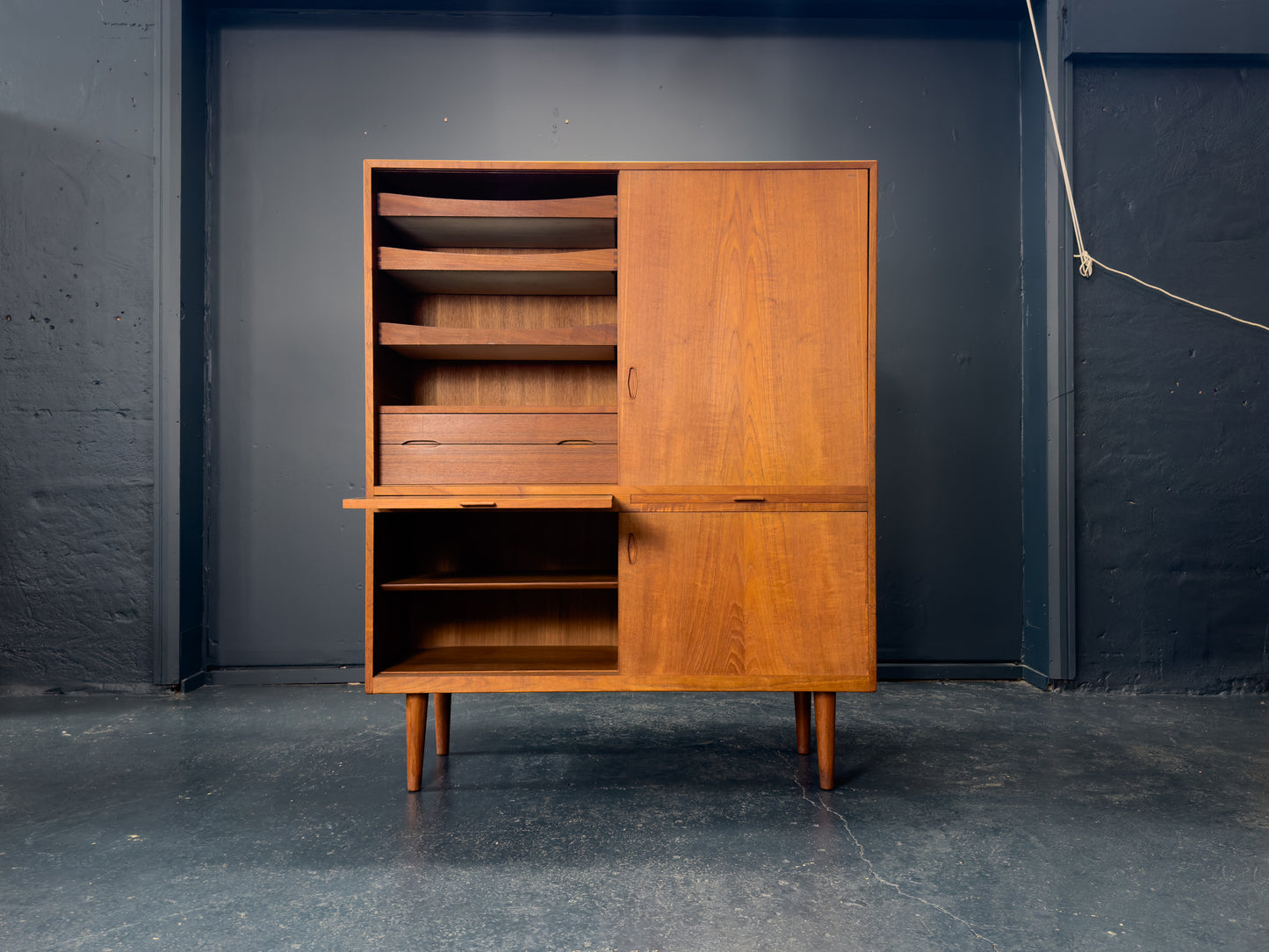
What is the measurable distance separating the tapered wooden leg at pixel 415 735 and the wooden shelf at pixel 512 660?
98 millimetres

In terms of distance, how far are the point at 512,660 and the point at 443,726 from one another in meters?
0.40

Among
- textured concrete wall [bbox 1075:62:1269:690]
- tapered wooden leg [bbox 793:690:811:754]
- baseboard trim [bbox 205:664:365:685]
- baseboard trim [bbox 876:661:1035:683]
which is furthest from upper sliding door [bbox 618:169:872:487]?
baseboard trim [bbox 205:664:365:685]

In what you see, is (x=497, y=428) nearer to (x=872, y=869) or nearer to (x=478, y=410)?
(x=478, y=410)

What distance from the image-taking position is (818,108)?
124 inches

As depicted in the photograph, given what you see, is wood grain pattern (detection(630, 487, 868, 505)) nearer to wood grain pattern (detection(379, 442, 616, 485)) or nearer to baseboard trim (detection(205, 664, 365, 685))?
wood grain pattern (detection(379, 442, 616, 485))

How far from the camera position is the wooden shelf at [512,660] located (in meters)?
1.95

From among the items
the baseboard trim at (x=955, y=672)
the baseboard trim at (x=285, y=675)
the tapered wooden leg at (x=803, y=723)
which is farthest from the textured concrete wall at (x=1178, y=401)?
the baseboard trim at (x=285, y=675)

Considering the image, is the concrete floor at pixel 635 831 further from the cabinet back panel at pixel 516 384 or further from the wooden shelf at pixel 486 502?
the cabinet back panel at pixel 516 384

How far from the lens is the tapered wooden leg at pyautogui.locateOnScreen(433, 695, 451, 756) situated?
2.23m

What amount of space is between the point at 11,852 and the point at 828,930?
1853mm

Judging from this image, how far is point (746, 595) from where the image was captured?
76.7 inches

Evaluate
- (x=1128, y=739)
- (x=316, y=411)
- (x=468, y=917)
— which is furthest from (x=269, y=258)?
(x=1128, y=739)

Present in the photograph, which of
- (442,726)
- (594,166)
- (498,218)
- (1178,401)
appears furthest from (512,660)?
(1178,401)

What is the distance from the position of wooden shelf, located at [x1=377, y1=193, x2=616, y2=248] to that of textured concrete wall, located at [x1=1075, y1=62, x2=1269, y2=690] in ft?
7.19
